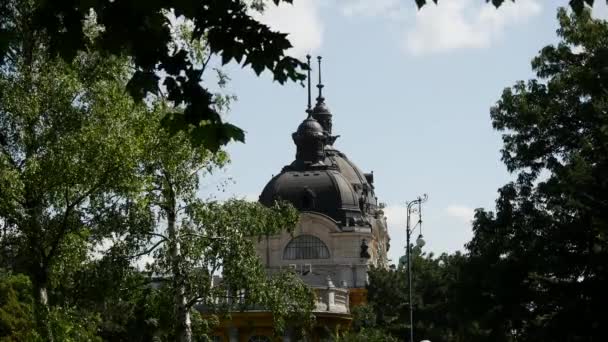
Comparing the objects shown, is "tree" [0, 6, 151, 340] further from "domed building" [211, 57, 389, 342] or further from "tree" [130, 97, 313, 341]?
"domed building" [211, 57, 389, 342]

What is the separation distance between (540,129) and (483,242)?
13.6 feet

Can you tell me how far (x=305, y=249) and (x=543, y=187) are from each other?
166 feet

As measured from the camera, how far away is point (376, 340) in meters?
43.6

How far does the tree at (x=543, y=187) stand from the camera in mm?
33562

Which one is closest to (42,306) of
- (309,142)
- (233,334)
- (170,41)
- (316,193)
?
(170,41)

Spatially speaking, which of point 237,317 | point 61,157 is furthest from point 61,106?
point 237,317

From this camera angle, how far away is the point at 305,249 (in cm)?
8931

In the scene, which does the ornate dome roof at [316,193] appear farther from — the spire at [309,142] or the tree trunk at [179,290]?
the tree trunk at [179,290]

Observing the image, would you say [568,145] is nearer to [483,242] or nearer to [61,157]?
[483,242]

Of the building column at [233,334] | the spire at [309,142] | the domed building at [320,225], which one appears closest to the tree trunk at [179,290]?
the building column at [233,334]

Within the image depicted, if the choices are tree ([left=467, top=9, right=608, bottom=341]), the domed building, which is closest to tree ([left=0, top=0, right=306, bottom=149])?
tree ([left=467, top=9, right=608, bottom=341])

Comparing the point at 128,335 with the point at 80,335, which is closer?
the point at 80,335

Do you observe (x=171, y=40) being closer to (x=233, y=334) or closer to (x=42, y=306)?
(x=42, y=306)

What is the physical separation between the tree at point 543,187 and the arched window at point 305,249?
154 ft
